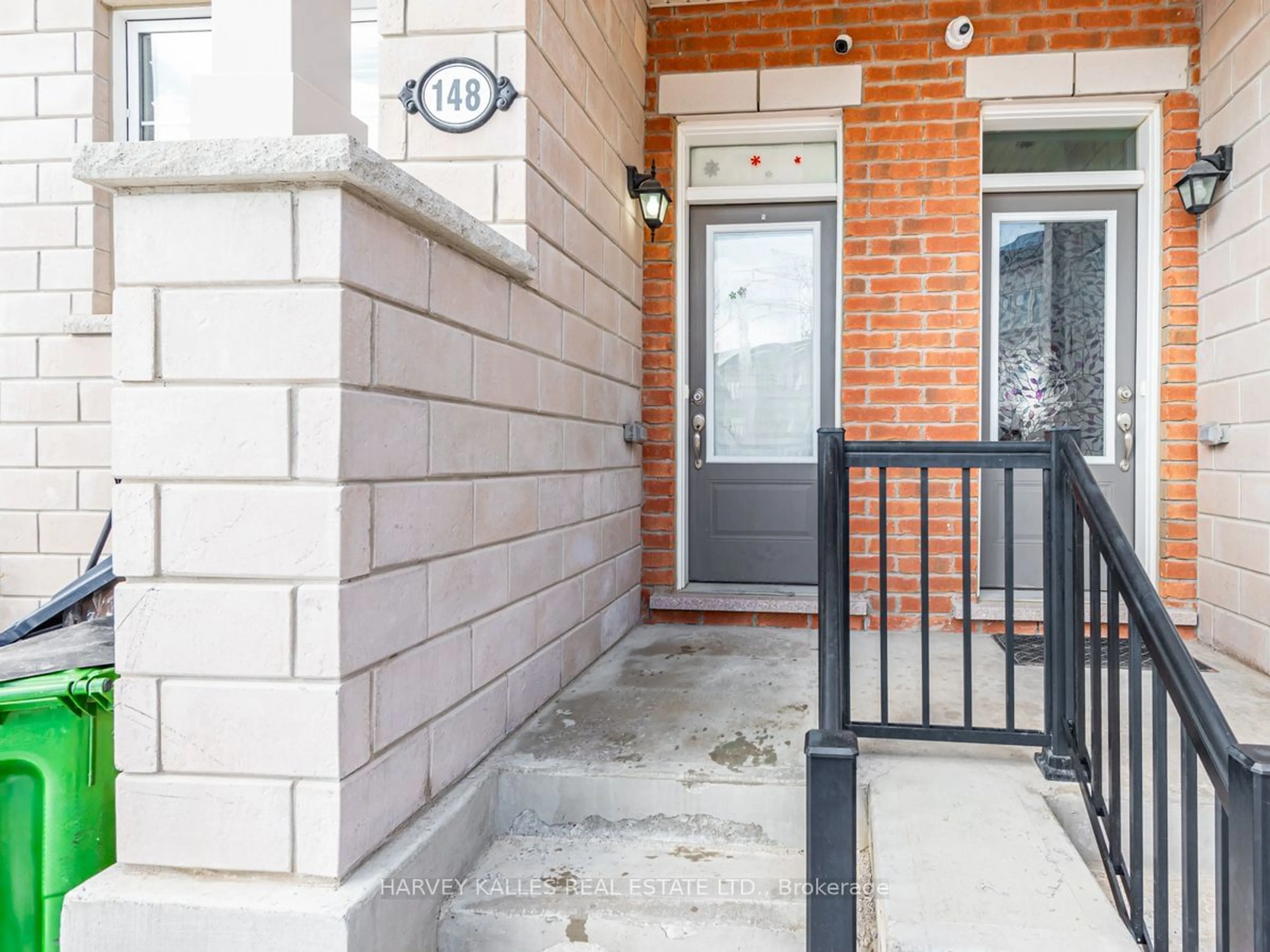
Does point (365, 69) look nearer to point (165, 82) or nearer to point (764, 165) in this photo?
point (165, 82)

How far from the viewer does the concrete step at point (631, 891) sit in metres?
1.56

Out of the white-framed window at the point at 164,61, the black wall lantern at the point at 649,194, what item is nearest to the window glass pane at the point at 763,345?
the black wall lantern at the point at 649,194

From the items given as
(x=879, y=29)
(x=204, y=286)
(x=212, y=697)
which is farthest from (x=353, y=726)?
(x=879, y=29)

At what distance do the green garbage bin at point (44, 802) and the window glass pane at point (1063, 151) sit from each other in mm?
3792

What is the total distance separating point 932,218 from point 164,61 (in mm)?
3319

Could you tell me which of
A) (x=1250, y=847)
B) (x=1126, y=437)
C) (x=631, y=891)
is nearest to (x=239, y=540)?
(x=631, y=891)

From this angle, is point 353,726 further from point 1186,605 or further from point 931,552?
point 1186,605

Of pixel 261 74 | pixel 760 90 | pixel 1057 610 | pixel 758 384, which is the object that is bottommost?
pixel 1057 610

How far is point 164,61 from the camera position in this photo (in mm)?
3238

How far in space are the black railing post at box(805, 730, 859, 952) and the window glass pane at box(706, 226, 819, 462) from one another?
2330mm

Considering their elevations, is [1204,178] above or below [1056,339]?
above

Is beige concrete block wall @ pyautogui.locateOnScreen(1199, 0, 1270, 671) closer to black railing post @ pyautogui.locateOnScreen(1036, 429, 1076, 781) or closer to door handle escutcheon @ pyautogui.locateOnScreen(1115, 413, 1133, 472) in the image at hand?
door handle escutcheon @ pyautogui.locateOnScreen(1115, 413, 1133, 472)

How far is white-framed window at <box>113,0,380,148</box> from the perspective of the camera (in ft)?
10.3

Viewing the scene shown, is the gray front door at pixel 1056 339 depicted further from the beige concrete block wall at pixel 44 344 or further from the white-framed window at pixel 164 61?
the beige concrete block wall at pixel 44 344
